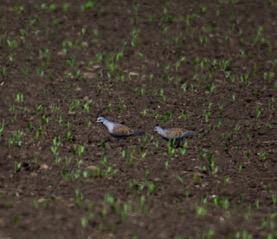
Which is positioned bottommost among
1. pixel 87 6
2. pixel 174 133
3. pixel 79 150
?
pixel 79 150

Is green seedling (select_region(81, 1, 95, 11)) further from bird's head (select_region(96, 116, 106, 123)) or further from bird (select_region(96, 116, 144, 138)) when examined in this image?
bird (select_region(96, 116, 144, 138))

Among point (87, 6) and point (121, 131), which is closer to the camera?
point (121, 131)

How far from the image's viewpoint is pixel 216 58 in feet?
33.8

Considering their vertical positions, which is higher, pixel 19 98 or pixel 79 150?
pixel 19 98

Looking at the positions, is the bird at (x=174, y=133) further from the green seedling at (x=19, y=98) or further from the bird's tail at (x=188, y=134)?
the green seedling at (x=19, y=98)

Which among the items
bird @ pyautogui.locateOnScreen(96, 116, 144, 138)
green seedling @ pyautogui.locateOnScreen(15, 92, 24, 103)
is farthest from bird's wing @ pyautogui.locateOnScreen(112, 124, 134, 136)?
green seedling @ pyautogui.locateOnScreen(15, 92, 24, 103)

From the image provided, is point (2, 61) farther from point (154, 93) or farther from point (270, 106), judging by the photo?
point (270, 106)

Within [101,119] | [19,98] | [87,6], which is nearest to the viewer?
[101,119]

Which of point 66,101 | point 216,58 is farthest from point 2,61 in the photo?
point 216,58

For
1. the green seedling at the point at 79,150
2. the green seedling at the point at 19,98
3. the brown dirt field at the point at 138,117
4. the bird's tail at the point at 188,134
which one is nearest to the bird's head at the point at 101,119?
the brown dirt field at the point at 138,117

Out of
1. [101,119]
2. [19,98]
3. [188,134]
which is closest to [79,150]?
[101,119]

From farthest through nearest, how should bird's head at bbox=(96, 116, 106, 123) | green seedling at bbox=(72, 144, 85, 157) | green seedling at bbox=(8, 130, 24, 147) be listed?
bird's head at bbox=(96, 116, 106, 123) < green seedling at bbox=(8, 130, 24, 147) < green seedling at bbox=(72, 144, 85, 157)

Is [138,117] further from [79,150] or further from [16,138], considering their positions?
[16,138]

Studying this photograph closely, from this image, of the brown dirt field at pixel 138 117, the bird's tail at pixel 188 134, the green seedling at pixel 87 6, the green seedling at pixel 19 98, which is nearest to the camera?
the brown dirt field at pixel 138 117
